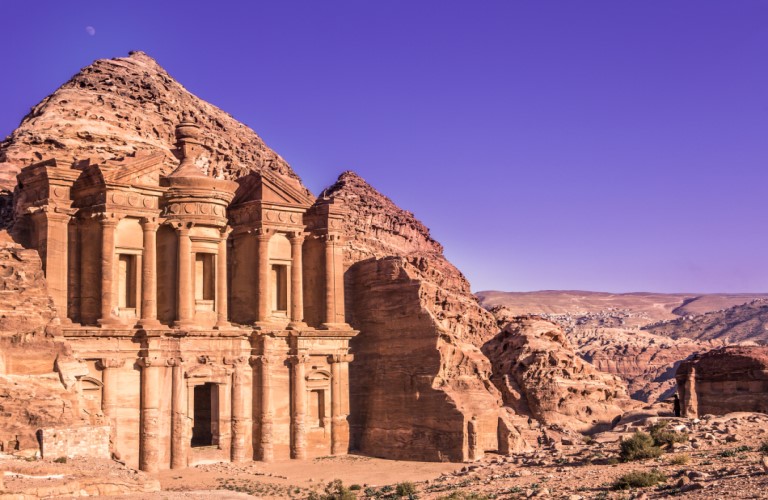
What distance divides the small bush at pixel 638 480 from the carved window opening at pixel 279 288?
2152 centimetres

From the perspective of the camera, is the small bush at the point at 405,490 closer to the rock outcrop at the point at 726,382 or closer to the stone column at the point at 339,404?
the stone column at the point at 339,404

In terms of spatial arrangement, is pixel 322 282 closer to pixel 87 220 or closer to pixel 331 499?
pixel 87 220

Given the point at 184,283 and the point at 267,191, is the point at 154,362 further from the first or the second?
the point at 267,191

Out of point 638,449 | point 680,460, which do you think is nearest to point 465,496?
point 680,460

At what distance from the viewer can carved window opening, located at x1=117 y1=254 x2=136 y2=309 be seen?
3638 centimetres

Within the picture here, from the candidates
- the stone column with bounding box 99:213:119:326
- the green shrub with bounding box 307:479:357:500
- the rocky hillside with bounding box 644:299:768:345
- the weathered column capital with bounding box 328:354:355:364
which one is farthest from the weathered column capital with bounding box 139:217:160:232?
the rocky hillside with bounding box 644:299:768:345

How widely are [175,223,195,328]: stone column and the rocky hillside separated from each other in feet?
345

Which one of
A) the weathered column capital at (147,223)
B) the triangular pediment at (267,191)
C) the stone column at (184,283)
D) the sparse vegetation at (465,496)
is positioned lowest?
the sparse vegetation at (465,496)

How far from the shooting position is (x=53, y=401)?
27.5m

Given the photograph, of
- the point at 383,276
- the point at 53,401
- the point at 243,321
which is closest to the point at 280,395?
the point at 243,321

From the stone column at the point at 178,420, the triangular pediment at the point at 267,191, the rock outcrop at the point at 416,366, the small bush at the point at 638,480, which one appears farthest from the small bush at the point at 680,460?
the triangular pediment at the point at 267,191

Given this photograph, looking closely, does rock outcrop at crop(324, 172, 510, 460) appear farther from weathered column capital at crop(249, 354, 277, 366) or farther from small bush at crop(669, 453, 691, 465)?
small bush at crop(669, 453, 691, 465)

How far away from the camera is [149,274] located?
3581 cm

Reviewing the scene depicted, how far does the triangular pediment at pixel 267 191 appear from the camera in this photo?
40094mm
